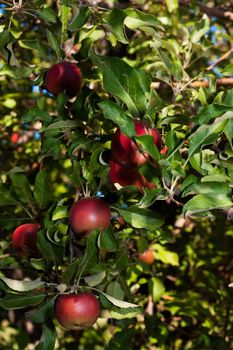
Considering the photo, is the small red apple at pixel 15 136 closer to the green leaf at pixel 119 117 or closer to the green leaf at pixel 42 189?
the green leaf at pixel 42 189

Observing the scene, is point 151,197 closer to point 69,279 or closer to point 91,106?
point 69,279

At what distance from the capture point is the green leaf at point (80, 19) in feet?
4.36

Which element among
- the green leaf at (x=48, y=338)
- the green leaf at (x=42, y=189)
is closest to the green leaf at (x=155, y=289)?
the green leaf at (x=42, y=189)

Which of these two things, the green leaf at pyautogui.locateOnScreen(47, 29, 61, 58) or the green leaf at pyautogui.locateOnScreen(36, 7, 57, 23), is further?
the green leaf at pyautogui.locateOnScreen(47, 29, 61, 58)

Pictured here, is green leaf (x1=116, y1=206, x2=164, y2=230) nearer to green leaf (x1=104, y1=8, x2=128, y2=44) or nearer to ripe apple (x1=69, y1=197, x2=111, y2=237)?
ripe apple (x1=69, y1=197, x2=111, y2=237)

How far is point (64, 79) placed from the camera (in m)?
1.51

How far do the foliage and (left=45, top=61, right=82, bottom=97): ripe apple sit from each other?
39 millimetres

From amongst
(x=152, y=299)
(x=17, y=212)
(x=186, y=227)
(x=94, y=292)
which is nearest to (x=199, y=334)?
(x=152, y=299)

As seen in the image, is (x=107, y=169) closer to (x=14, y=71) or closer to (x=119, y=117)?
(x=119, y=117)

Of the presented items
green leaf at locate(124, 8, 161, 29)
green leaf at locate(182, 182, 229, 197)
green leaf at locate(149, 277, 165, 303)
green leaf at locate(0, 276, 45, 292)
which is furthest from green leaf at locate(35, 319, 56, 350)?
green leaf at locate(149, 277, 165, 303)

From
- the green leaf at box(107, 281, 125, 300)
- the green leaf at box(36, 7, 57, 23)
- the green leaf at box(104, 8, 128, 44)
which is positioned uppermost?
the green leaf at box(104, 8, 128, 44)

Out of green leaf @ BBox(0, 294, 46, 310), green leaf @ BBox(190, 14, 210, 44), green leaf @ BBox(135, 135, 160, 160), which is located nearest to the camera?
green leaf @ BBox(135, 135, 160, 160)

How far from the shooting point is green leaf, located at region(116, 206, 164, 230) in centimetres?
127

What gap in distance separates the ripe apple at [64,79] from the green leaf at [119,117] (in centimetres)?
44
